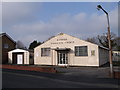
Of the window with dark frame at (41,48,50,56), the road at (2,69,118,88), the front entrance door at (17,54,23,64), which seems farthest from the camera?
the front entrance door at (17,54,23,64)

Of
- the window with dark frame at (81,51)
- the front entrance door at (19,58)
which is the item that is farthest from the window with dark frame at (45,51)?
the front entrance door at (19,58)

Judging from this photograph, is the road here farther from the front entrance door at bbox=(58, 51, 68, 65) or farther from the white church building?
the front entrance door at bbox=(58, 51, 68, 65)

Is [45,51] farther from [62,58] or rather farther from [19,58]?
[19,58]

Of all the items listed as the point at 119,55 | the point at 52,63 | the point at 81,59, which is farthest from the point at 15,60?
the point at 119,55

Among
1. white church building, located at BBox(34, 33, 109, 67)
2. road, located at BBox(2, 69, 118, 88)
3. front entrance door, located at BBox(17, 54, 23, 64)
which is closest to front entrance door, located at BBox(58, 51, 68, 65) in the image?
white church building, located at BBox(34, 33, 109, 67)

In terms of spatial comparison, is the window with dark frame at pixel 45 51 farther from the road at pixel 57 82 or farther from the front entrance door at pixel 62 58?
the road at pixel 57 82

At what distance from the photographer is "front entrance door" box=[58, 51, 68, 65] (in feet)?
87.4

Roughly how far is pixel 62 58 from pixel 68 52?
1.48 meters

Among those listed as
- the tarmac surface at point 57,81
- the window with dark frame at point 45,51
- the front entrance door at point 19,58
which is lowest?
the tarmac surface at point 57,81

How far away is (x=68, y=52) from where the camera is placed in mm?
26453

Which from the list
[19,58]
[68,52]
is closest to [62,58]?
[68,52]

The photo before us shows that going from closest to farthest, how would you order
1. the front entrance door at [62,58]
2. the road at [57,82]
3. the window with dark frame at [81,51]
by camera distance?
the road at [57,82] → the window with dark frame at [81,51] → the front entrance door at [62,58]

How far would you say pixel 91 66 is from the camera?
2444 centimetres

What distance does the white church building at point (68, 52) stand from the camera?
80.9 feet
